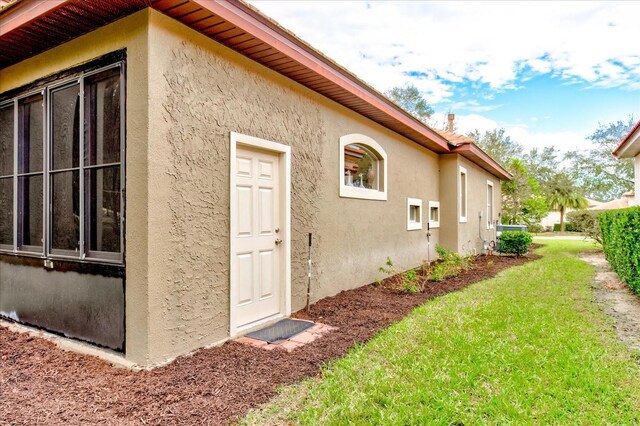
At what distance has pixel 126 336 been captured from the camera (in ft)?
11.8

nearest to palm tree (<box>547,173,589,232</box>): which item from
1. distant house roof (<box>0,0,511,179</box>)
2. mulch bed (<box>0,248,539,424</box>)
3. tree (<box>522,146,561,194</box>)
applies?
tree (<box>522,146,561,194</box>)

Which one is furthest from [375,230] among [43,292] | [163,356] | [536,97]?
[536,97]

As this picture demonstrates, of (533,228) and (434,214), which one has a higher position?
(434,214)

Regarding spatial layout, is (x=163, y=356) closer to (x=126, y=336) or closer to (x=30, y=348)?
(x=126, y=336)

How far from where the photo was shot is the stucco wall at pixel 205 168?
3.54m

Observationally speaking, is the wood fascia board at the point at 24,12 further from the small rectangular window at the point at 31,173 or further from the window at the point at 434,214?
the window at the point at 434,214

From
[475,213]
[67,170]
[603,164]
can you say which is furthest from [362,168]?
[603,164]

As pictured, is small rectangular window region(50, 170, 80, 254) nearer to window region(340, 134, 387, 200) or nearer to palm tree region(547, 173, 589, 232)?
window region(340, 134, 387, 200)

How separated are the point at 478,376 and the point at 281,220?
9.79 ft

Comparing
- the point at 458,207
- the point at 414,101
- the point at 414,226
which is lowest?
the point at 414,226

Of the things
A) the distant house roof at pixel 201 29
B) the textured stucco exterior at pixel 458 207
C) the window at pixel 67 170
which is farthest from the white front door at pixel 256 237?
the textured stucco exterior at pixel 458 207

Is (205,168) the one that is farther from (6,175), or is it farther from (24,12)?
(6,175)

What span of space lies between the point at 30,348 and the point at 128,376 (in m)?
1.57

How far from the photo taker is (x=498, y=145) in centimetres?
3575
